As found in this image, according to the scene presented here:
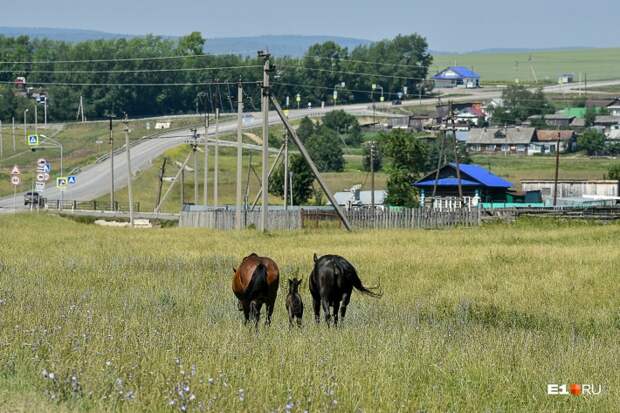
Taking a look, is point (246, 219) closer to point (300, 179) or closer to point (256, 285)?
point (300, 179)

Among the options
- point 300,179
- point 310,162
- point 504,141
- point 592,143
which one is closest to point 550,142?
point 504,141

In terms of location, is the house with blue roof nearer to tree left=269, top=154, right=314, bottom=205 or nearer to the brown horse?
tree left=269, top=154, right=314, bottom=205

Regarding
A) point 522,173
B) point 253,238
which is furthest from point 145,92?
point 253,238

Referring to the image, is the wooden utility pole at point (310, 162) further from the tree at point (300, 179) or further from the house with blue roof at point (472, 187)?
the tree at point (300, 179)

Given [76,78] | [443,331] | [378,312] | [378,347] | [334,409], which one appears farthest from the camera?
[76,78]

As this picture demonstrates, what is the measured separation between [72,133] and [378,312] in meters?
138

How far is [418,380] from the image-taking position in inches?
548

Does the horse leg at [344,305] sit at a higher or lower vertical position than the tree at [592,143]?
lower

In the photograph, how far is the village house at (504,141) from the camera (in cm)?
17738

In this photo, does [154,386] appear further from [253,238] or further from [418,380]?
[253,238]

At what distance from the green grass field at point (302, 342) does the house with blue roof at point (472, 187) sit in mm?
61048

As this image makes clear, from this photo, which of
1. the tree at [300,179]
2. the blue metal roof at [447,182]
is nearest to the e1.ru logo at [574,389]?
the blue metal roof at [447,182]

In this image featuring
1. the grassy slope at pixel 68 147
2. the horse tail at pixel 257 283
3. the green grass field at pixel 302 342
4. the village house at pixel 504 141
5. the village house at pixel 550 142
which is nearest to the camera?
the green grass field at pixel 302 342

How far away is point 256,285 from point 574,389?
647 cm
